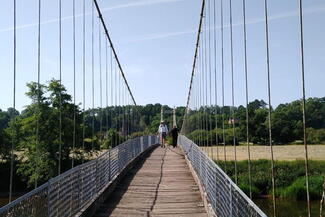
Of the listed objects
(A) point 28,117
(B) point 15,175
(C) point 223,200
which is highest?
(A) point 28,117

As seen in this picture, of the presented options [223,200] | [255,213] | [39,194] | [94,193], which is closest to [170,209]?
[94,193]

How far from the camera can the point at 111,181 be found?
29.3ft

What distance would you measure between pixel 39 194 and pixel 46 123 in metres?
30.1

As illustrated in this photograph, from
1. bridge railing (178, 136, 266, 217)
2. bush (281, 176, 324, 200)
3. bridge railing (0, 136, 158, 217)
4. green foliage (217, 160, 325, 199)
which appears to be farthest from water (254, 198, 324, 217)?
bridge railing (178, 136, 266, 217)

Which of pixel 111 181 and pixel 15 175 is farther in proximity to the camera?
pixel 15 175

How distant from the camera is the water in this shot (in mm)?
23692

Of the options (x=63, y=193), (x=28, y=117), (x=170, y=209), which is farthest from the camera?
(x=28, y=117)

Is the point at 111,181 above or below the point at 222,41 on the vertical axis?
below

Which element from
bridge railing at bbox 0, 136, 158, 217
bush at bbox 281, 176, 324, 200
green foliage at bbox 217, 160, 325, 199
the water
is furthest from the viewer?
green foliage at bbox 217, 160, 325, 199

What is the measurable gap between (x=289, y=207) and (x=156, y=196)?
18.9 metres

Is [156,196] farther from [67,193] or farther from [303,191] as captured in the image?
[303,191]

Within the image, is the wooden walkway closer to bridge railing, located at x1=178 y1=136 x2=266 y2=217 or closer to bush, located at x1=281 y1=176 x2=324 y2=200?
bridge railing, located at x1=178 y1=136 x2=266 y2=217

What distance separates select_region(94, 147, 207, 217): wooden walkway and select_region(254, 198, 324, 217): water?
13.6m

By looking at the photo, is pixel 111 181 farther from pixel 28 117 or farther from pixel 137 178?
pixel 28 117
